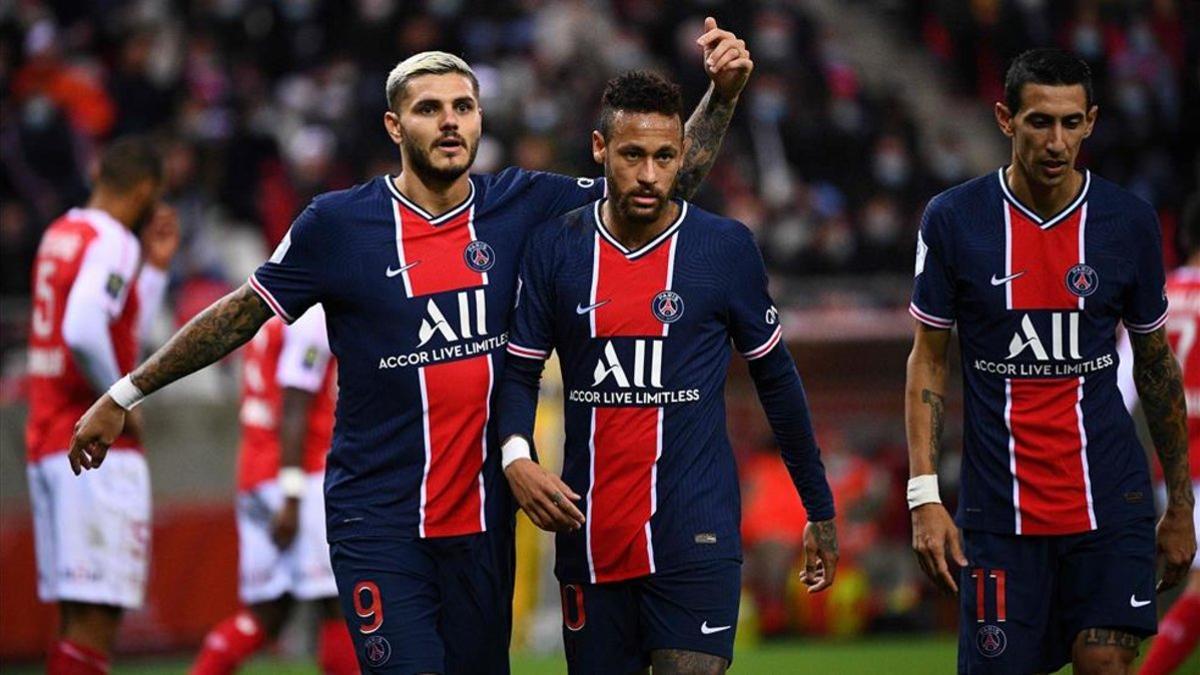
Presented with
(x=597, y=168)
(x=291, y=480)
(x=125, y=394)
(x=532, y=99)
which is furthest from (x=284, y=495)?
(x=532, y=99)

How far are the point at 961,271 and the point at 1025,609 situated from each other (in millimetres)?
1132

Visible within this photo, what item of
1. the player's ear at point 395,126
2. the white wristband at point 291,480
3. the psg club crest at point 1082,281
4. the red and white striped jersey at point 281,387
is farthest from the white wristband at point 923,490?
the white wristband at point 291,480

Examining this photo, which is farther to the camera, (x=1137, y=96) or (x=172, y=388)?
(x=1137, y=96)

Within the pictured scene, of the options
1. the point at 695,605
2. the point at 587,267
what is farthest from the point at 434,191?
the point at 695,605

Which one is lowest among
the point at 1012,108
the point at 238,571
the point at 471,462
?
the point at 238,571

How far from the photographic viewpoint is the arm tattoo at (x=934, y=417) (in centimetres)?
646

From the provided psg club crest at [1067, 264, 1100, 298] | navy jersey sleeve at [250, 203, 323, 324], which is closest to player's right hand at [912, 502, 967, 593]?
psg club crest at [1067, 264, 1100, 298]

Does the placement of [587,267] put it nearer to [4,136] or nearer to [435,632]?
[435,632]

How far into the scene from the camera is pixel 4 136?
1564 centimetres

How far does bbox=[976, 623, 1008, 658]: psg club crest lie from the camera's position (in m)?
6.30

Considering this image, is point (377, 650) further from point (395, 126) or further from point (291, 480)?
point (291, 480)

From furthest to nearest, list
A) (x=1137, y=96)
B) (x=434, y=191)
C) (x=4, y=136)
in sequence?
(x=1137, y=96) → (x=4, y=136) → (x=434, y=191)

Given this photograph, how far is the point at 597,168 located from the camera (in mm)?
18109

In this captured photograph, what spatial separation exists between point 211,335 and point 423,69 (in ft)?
3.69
